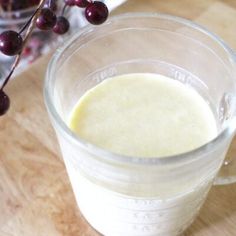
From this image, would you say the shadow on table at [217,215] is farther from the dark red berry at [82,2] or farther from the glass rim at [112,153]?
the dark red berry at [82,2]

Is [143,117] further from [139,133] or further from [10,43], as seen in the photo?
[10,43]

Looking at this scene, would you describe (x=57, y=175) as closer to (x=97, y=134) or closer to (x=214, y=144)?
(x=97, y=134)

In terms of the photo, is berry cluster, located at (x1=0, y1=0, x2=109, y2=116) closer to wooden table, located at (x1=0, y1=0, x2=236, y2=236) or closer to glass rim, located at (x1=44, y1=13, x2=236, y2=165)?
glass rim, located at (x1=44, y1=13, x2=236, y2=165)

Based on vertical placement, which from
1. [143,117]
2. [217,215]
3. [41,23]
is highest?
[41,23]

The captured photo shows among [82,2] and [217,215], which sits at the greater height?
[82,2]

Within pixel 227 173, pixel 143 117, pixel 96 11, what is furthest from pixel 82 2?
pixel 227 173
